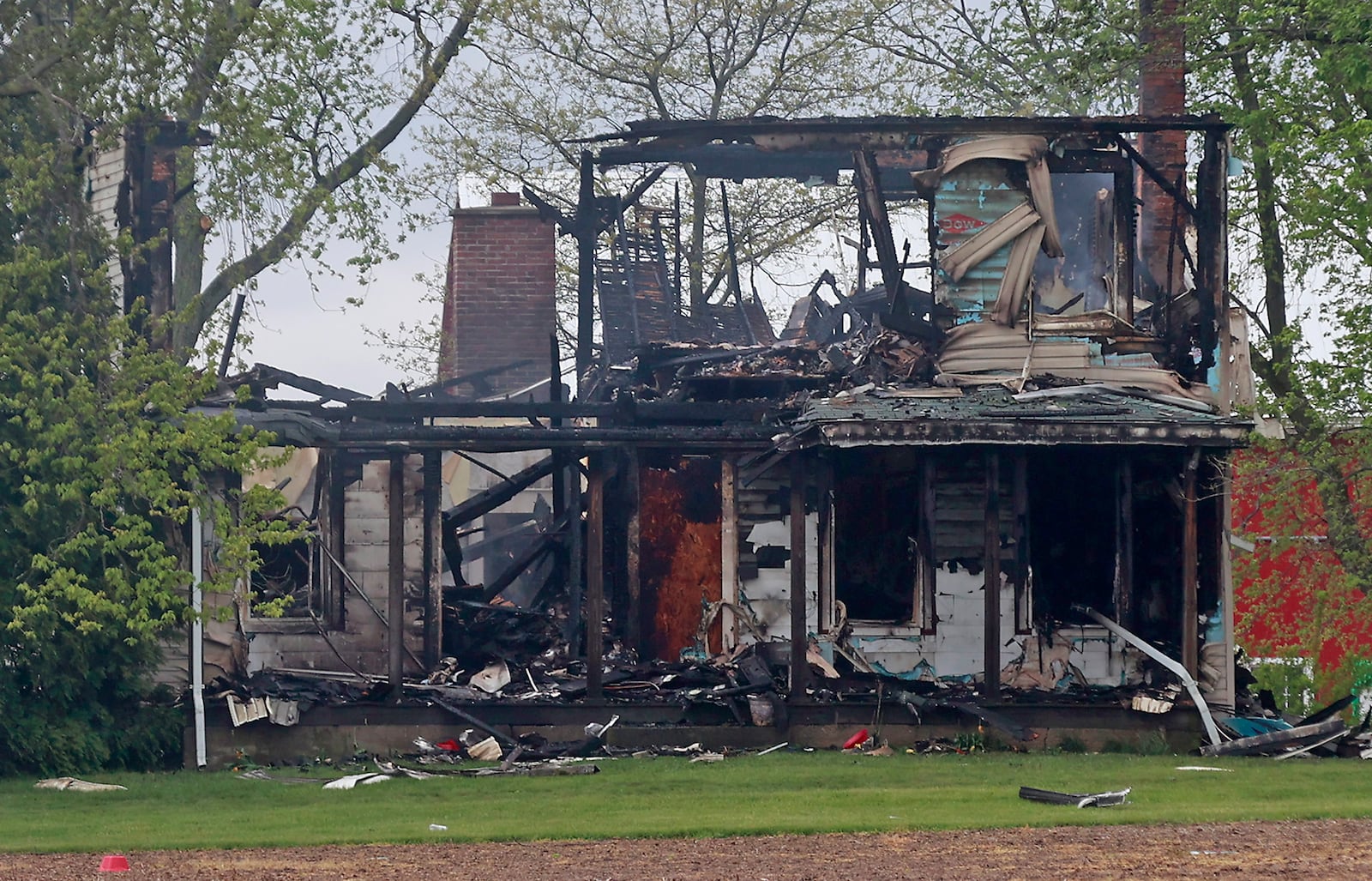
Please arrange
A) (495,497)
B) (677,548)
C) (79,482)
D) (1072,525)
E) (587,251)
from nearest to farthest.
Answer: (79,482) < (1072,525) < (677,548) < (495,497) < (587,251)

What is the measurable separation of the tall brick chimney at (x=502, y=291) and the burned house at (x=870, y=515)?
10359 mm

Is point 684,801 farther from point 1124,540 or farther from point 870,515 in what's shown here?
point 1124,540

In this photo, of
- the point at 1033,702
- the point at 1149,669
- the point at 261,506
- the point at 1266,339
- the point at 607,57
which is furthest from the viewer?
the point at 607,57

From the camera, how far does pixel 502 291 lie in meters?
31.5

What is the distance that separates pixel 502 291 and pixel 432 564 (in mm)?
12606

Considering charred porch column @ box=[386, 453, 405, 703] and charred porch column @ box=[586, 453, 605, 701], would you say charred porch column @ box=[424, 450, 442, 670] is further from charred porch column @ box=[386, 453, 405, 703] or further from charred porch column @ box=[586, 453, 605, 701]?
charred porch column @ box=[586, 453, 605, 701]

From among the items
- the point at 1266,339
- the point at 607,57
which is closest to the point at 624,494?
the point at 1266,339

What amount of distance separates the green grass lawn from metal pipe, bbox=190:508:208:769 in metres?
0.65

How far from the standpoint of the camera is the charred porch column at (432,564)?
1941cm

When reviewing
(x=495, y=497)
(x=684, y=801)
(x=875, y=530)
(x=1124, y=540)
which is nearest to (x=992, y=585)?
(x=875, y=530)

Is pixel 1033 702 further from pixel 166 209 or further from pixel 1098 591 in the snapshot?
pixel 166 209

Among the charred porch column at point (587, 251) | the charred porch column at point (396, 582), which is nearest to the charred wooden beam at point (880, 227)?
the charred porch column at point (587, 251)

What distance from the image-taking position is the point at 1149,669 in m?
18.7

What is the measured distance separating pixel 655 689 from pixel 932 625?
9.98 ft
